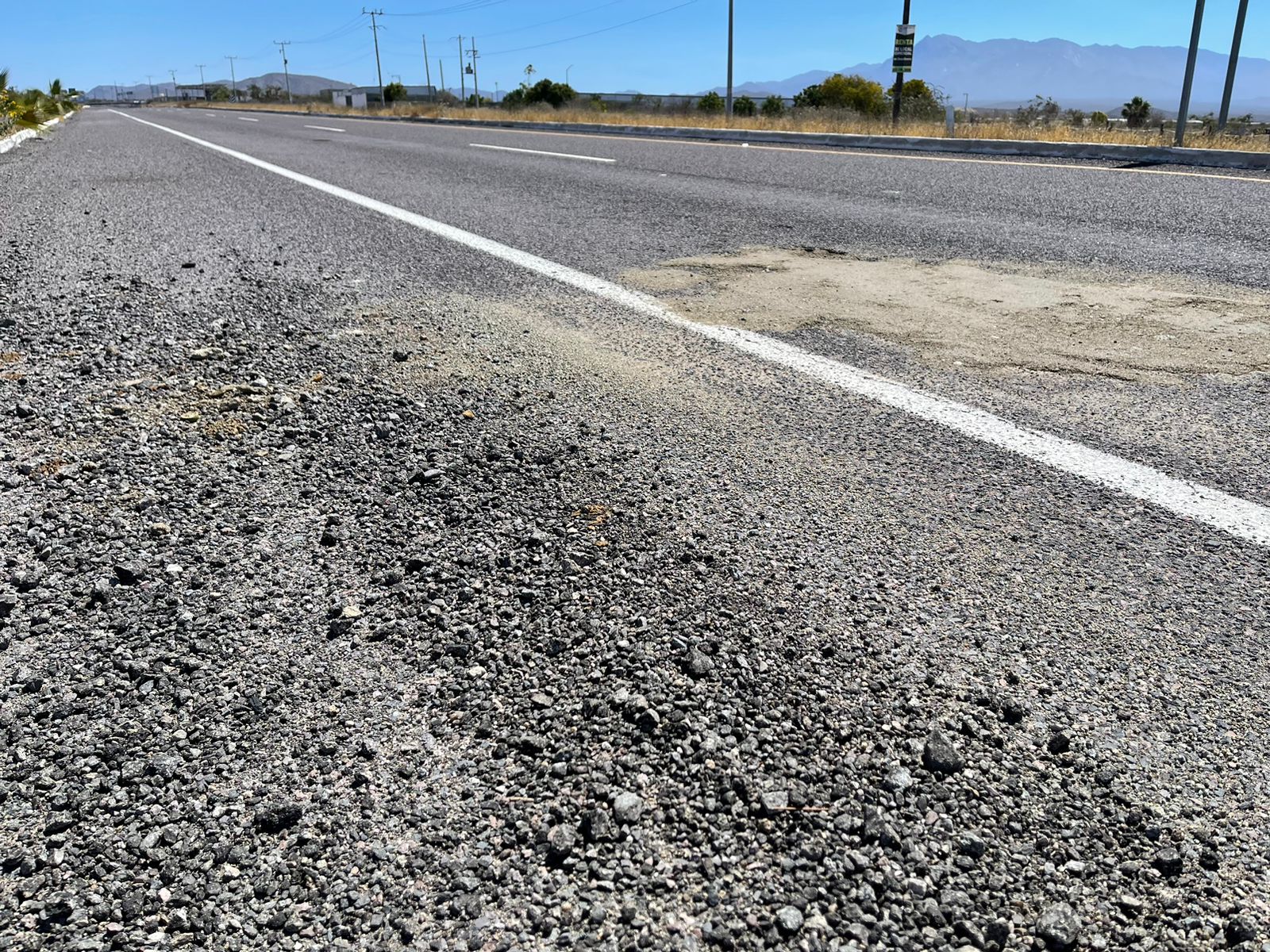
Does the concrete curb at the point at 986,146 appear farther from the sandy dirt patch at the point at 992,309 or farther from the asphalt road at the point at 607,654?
the asphalt road at the point at 607,654

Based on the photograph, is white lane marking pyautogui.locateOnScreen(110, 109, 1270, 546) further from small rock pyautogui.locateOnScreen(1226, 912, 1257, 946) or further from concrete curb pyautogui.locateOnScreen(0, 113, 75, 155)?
concrete curb pyautogui.locateOnScreen(0, 113, 75, 155)

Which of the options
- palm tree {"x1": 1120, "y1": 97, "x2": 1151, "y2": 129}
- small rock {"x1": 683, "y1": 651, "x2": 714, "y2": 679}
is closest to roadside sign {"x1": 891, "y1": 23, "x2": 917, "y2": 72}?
palm tree {"x1": 1120, "y1": 97, "x2": 1151, "y2": 129}

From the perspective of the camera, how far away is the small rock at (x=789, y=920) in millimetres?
1042

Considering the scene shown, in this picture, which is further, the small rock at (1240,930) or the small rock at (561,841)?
the small rock at (561,841)

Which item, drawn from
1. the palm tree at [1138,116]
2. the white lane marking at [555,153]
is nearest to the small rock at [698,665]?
the white lane marking at [555,153]

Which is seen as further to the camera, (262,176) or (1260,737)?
(262,176)

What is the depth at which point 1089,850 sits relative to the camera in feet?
3.69

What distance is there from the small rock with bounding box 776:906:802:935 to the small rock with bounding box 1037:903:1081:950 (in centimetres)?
29

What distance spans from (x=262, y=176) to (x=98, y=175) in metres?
1.99

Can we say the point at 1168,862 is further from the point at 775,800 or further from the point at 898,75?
the point at 898,75

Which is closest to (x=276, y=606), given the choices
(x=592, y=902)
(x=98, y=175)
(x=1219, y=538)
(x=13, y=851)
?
(x=13, y=851)

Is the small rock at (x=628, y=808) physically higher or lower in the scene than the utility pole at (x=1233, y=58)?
lower

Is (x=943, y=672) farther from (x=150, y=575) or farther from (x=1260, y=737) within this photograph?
(x=150, y=575)

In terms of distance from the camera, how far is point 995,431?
7.70 ft
